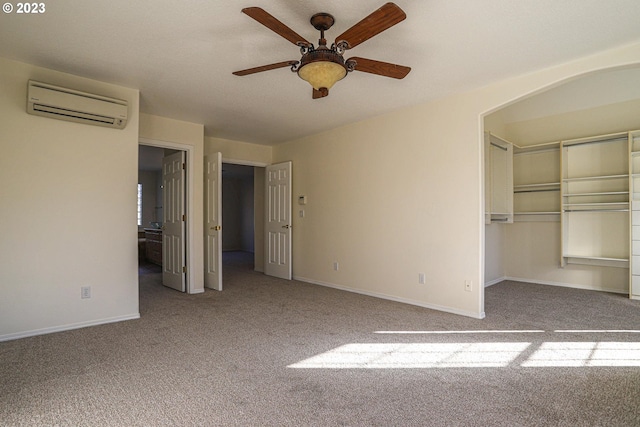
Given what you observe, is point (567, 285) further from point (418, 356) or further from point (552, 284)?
point (418, 356)

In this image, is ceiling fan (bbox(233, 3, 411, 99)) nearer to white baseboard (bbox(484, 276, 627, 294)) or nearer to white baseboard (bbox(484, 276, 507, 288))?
white baseboard (bbox(484, 276, 507, 288))

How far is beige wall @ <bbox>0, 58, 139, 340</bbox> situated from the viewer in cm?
306

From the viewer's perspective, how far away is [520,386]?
222 cm

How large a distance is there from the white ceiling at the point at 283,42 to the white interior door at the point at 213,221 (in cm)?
136

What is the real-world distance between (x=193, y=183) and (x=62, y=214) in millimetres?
1869

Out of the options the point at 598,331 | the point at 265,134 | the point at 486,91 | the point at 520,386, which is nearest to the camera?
the point at 520,386

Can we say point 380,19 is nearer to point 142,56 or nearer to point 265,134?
point 142,56

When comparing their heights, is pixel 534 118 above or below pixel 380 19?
above

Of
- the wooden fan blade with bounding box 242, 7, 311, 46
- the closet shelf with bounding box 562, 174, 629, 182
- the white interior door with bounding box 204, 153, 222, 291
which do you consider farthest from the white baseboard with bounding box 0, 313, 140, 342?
the closet shelf with bounding box 562, 174, 629, 182

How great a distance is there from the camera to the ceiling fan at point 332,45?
6.14 ft

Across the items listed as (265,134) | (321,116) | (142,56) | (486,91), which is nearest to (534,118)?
(486,91)

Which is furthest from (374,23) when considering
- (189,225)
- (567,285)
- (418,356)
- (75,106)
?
(567,285)

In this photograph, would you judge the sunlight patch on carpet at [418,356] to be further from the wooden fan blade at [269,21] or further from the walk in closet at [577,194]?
the walk in closet at [577,194]

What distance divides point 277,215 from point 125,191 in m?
2.97
